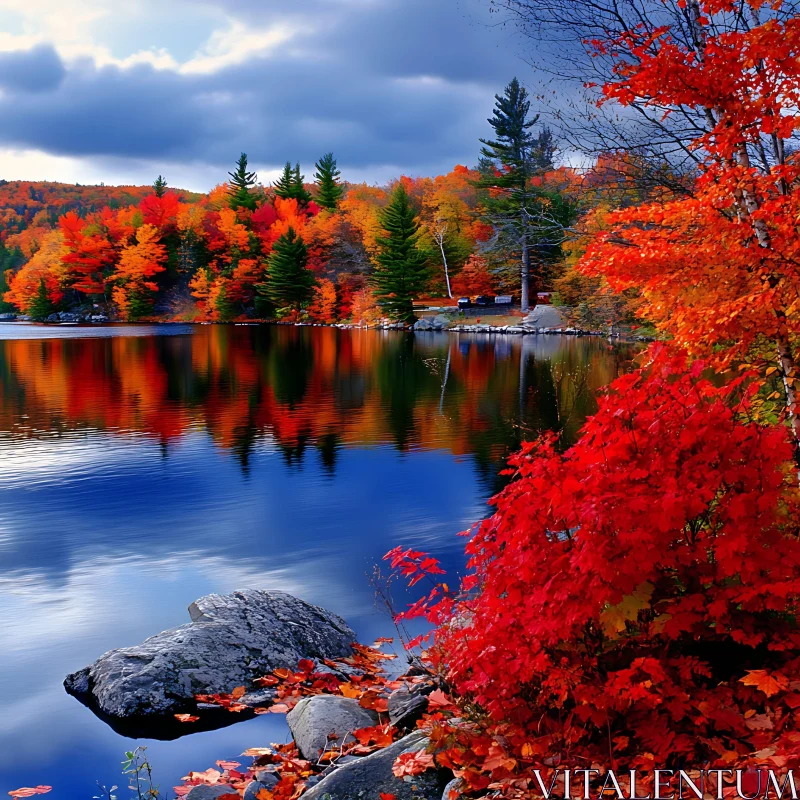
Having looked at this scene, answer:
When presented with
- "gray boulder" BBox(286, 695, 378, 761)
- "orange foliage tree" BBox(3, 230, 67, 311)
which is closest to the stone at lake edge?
"gray boulder" BBox(286, 695, 378, 761)

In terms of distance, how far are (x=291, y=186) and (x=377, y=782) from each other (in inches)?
3694

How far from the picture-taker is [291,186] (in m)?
93.2

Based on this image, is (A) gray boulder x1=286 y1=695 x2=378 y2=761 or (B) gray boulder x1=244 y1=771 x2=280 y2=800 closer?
(B) gray boulder x1=244 y1=771 x2=280 y2=800

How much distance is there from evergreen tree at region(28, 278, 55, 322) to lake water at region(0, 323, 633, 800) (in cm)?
5596

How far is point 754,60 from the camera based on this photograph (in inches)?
243

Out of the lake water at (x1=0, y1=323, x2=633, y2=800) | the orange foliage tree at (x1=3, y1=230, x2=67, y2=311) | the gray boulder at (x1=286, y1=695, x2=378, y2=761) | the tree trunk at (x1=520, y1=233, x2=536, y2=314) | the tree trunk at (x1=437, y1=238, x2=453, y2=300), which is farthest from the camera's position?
the orange foliage tree at (x1=3, y1=230, x2=67, y2=311)

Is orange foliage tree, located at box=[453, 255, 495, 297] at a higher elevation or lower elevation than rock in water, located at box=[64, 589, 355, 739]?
higher

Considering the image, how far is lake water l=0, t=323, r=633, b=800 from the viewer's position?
24.4 ft

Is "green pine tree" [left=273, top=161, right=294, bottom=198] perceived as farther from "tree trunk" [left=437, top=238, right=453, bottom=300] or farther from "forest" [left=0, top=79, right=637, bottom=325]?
"tree trunk" [left=437, top=238, right=453, bottom=300]

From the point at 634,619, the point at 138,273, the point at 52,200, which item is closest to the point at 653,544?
the point at 634,619

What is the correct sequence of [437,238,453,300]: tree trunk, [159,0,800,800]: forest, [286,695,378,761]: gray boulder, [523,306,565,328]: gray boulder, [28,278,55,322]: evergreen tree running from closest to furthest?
[159,0,800,800]: forest → [286,695,378,761]: gray boulder → [523,306,565,328]: gray boulder → [437,238,453,300]: tree trunk → [28,278,55,322]: evergreen tree

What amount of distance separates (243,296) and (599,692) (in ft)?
261

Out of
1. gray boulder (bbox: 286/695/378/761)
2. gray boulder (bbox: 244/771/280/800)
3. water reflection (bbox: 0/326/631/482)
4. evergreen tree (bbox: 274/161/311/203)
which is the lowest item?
gray boulder (bbox: 244/771/280/800)

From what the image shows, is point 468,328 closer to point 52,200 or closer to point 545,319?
point 545,319
